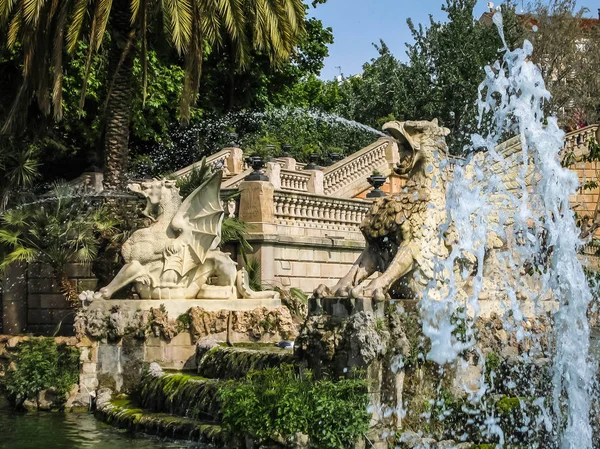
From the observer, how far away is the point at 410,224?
10531 mm

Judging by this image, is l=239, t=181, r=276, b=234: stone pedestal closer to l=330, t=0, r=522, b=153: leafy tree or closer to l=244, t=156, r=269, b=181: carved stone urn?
l=244, t=156, r=269, b=181: carved stone urn

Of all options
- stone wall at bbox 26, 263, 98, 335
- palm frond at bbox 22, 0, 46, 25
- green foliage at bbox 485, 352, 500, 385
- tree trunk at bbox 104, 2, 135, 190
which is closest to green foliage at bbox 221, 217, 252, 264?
tree trunk at bbox 104, 2, 135, 190

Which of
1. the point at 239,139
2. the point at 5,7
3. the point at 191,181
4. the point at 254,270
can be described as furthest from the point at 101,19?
the point at 239,139

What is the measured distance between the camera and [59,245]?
16.7 metres

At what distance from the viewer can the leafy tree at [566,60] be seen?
117ft

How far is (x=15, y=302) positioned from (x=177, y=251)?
5817 millimetres

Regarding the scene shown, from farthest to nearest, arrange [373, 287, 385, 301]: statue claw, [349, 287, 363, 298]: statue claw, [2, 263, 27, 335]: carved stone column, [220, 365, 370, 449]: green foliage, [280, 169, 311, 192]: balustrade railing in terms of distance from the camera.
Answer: [280, 169, 311, 192]: balustrade railing → [2, 263, 27, 335]: carved stone column → [349, 287, 363, 298]: statue claw → [373, 287, 385, 301]: statue claw → [220, 365, 370, 449]: green foliage

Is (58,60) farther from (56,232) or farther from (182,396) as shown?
(182,396)

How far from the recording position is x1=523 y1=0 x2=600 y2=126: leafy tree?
35.8 metres

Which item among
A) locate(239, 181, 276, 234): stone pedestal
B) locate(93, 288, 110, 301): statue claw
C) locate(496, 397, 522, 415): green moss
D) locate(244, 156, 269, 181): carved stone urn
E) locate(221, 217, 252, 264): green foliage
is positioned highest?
locate(244, 156, 269, 181): carved stone urn

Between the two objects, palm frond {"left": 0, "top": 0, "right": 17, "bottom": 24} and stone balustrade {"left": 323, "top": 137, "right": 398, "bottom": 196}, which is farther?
stone balustrade {"left": 323, "top": 137, "right": 398, "bottom": 196}

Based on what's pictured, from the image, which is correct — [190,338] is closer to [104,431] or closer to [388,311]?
[104,431]

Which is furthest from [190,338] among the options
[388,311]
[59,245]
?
[388,311]

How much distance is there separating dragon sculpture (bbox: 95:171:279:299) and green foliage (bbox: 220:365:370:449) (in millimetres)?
4898
